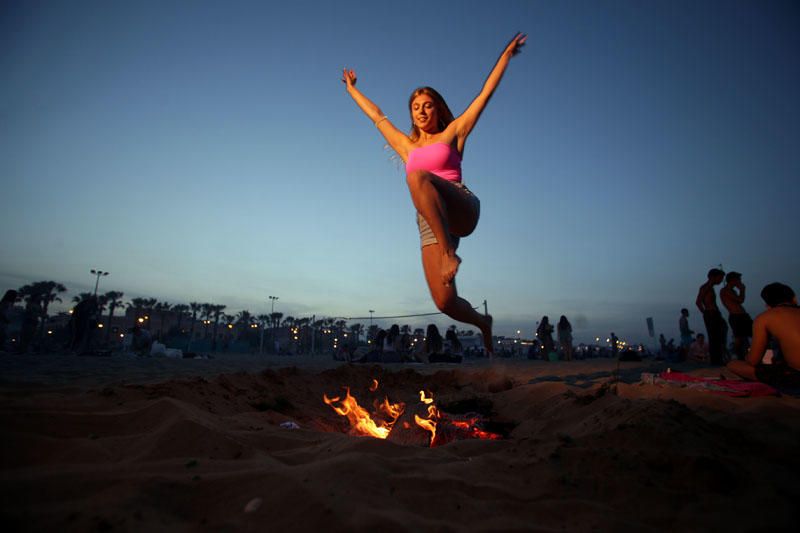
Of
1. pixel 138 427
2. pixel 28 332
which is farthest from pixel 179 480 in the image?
pixel 28 332

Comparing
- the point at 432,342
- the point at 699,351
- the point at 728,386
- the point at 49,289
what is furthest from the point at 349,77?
the point at 49,289

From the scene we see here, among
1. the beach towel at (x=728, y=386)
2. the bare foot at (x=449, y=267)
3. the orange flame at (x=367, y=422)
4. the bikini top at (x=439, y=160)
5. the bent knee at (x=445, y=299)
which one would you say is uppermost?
the bikini top at (x=439, y=160)

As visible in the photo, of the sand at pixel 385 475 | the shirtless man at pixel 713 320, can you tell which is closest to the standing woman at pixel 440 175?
the sand at pixel 385 475

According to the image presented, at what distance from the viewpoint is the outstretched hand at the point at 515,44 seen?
10.5ft

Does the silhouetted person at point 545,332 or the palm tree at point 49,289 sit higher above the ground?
the palm tree at point 49,289

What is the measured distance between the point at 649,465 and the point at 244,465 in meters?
1.84

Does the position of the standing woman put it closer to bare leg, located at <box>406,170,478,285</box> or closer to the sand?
bare leg, located at <box>406,170,478,285</box>

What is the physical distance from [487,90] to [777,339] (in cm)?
375

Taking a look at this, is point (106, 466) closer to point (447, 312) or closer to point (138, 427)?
point (138, 427)

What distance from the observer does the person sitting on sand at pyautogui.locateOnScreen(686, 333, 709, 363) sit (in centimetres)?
1045

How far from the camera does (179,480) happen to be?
153 cm

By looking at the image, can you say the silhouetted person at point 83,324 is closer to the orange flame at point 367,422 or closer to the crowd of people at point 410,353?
the crowd of people at point 410,353

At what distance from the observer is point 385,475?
5.40 feet

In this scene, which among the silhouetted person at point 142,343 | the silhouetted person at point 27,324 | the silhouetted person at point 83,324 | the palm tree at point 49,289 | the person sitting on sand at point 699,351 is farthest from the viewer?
the palm tree at point 49,289
